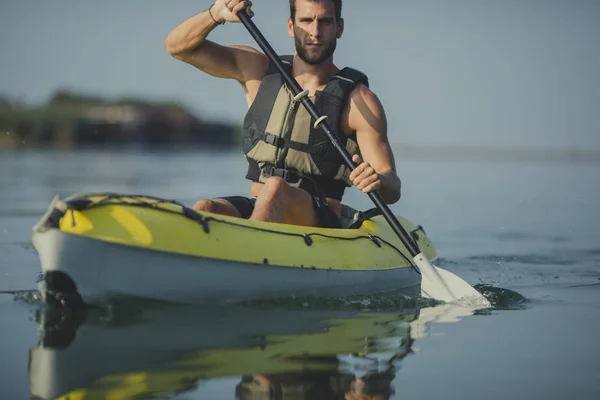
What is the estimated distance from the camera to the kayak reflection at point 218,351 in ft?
11.8

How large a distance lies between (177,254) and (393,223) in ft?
5.61

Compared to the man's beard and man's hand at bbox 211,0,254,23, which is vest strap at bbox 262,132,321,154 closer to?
the man's beard

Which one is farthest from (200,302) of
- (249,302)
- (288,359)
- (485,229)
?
(485,229)

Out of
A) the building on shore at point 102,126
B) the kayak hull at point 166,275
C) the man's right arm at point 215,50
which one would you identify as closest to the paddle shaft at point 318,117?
the man's right arm at point 215,50

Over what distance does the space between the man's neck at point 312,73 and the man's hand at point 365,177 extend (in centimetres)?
68

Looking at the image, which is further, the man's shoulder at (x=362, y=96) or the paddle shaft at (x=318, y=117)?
the man's shoulder at (x=362, y=96)

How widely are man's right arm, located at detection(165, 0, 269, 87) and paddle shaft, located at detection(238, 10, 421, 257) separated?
0.38ft

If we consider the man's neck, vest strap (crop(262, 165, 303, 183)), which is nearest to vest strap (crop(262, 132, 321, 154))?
Answer: vest strap (crop(262, 165, 303, 183))

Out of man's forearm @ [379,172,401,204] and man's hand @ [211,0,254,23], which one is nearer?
man's forearm @ [379,172,401,204]

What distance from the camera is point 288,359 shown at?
13.3 feet

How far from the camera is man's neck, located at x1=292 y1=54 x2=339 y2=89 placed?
6.01 metres

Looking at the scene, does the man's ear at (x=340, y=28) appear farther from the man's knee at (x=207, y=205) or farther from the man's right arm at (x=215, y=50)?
the man's knee at (x=207, y=205)

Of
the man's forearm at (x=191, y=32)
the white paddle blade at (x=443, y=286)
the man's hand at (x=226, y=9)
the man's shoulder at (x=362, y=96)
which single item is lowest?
the white paddle blade at (x=443, y=286)

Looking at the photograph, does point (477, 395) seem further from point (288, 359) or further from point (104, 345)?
point (104, 345)
